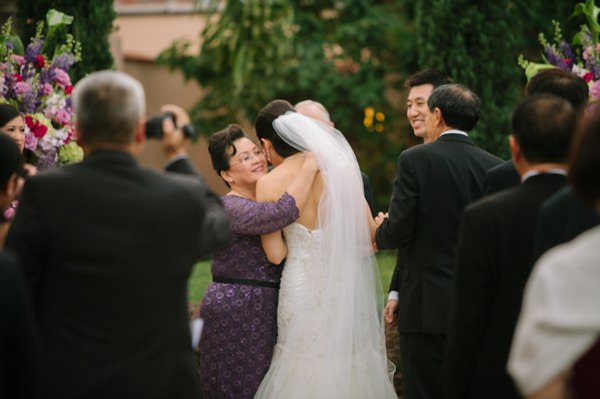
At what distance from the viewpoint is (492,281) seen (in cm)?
331

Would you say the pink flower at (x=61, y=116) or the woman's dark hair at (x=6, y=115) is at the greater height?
the woman's dark hair at (x=6, y=115)

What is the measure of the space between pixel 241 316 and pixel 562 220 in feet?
8.20

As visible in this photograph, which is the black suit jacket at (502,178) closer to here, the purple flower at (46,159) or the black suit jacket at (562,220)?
the black suit jacket at (562,220)

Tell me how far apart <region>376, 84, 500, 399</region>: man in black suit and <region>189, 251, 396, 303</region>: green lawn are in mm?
3192

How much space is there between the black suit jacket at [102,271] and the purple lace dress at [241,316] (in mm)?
2014

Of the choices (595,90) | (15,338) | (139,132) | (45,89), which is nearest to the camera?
(15,338)

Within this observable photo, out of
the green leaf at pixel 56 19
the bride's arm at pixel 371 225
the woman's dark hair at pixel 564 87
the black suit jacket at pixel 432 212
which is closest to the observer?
the woman's dark hair at pixel 564 87

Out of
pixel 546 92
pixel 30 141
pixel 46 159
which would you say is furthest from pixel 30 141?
pixel 546 92


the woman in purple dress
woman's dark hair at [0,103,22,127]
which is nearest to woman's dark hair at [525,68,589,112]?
the woman in purple dress

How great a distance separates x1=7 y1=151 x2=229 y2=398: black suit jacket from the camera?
2.75m

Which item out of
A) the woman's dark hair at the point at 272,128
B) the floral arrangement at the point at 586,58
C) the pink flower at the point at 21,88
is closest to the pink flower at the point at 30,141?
the pink flower at the point at 21,88

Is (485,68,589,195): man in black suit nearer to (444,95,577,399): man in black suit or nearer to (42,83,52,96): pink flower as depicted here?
(444,95,577,399): man in black suit

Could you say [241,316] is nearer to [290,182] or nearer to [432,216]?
[290,182]

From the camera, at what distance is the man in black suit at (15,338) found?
2426 mm
